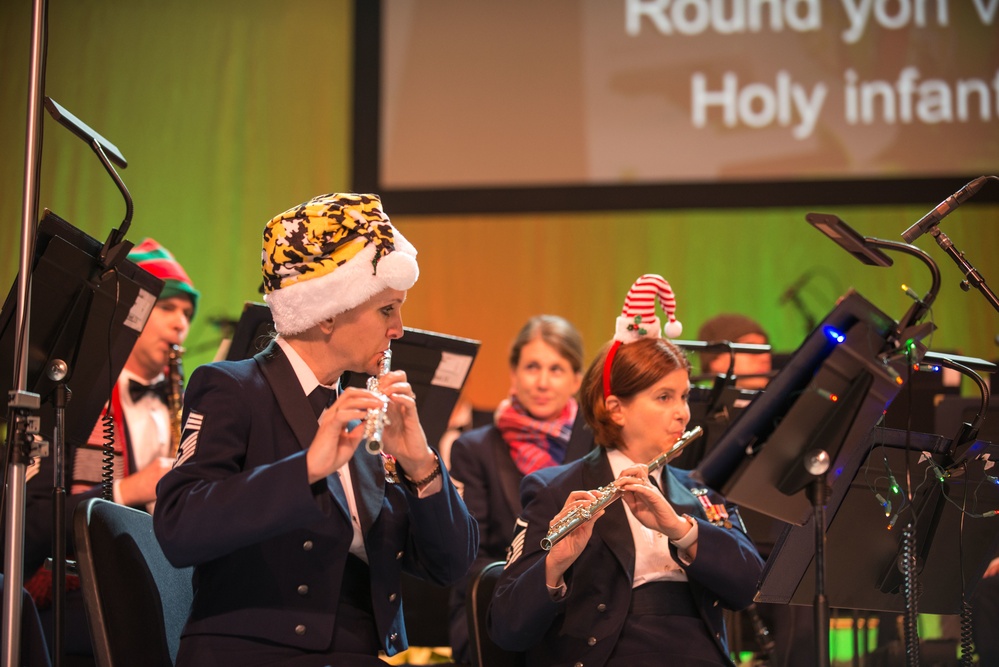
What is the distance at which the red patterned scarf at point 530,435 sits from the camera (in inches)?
160

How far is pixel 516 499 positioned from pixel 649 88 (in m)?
3.13

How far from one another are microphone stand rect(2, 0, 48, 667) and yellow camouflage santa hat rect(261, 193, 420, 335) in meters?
0.44

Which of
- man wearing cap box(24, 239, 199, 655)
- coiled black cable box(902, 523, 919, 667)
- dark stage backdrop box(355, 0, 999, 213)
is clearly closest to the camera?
coiled black cable box(902, 523, 919, 667)

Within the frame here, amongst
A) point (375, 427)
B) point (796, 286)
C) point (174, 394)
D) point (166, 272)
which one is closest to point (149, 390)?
point (174, 394)

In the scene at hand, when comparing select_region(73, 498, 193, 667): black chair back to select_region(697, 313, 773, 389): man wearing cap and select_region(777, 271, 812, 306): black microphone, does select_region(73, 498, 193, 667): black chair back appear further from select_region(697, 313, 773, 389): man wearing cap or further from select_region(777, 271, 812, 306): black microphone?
select_region(777, 271, 812, 306): black microphone

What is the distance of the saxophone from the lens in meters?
3.68

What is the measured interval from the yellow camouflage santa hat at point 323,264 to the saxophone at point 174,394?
172 centimetres

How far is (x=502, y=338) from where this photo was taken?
6.53 meters

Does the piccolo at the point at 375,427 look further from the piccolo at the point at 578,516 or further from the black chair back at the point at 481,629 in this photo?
the black chair back at the point at 481,629

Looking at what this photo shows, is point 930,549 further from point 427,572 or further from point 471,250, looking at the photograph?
point 471,250

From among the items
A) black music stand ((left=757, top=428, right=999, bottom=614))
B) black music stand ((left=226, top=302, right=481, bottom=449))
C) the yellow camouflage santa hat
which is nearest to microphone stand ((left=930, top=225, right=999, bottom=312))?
black music stand ((left=757, top=428, right=999, bottom=614))

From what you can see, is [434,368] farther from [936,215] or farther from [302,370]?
[936,215]

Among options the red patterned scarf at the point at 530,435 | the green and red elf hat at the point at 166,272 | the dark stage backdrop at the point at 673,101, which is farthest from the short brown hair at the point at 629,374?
the dark stage backdrop at the point at 673,101

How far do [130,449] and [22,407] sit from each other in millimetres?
1627
